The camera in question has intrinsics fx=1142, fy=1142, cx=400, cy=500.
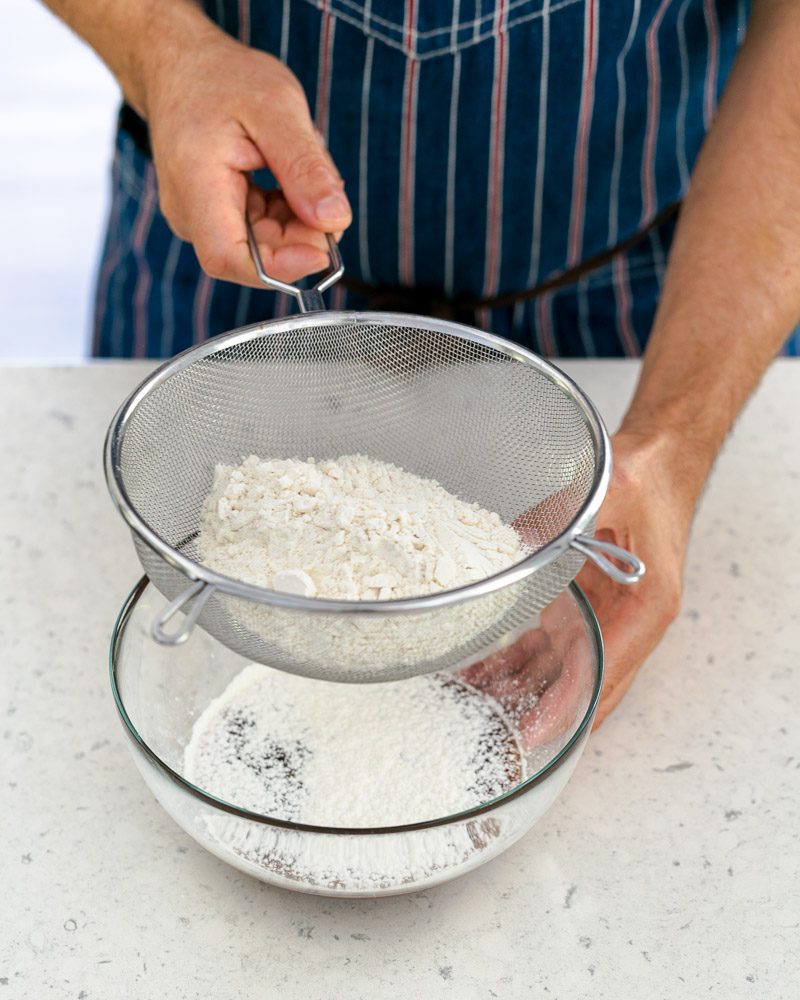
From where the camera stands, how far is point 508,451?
3.18 feet

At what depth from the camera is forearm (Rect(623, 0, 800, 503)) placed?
1.07 metres

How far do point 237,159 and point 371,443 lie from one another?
277 mm

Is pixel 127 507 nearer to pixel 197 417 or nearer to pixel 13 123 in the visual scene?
pixel 197 417

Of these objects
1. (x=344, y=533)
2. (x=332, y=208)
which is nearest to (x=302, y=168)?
(x=332, y=208)

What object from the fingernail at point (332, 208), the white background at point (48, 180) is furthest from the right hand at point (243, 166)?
the white background at point (48, 180)

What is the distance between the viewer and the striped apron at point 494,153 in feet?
3.90

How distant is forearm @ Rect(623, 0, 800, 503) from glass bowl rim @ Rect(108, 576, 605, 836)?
0.92 ft

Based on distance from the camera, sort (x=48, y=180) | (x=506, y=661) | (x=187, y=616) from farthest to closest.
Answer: (x=48, y=180)
(x=506, y=661)
(x=187, y=616)

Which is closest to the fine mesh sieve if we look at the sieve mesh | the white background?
the sieve mesh

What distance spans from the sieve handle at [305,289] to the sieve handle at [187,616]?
298 millimetres

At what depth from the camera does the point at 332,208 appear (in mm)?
942

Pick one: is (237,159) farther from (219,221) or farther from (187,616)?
(187,616)

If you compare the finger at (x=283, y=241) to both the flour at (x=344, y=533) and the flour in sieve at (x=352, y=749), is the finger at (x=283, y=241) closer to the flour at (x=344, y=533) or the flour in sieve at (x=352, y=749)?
the flour at (x=344, y=533)

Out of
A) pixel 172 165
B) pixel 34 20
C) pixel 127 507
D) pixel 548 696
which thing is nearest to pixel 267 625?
pixel 127 507
